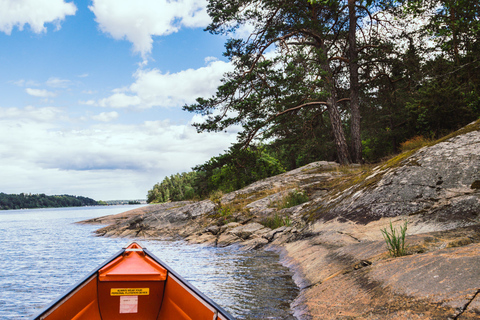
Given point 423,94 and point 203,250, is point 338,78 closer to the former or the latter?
point 423,94

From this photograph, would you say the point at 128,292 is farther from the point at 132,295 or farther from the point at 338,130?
the point at 338,130

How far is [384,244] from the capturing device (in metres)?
5.63

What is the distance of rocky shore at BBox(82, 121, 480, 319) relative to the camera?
142 inches

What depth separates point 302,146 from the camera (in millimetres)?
20438

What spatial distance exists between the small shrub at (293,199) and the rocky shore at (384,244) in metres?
0.10

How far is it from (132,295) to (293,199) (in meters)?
9.92

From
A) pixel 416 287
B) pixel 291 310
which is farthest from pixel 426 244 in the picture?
Answer: pixel 291 310

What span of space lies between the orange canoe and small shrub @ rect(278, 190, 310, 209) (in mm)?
9215

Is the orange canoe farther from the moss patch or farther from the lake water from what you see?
the moss patch

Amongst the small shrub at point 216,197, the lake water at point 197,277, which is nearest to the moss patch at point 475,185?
the lake water at point 197,277

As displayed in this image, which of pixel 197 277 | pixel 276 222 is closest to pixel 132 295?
pixel 197 277

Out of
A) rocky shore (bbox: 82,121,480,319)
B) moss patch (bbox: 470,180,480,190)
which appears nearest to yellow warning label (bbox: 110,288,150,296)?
rocky shore (bbox: 82,121,480,319)

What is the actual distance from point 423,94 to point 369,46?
401 cm

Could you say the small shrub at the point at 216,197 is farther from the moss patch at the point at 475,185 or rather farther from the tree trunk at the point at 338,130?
the moss patch at the point at 475,185
